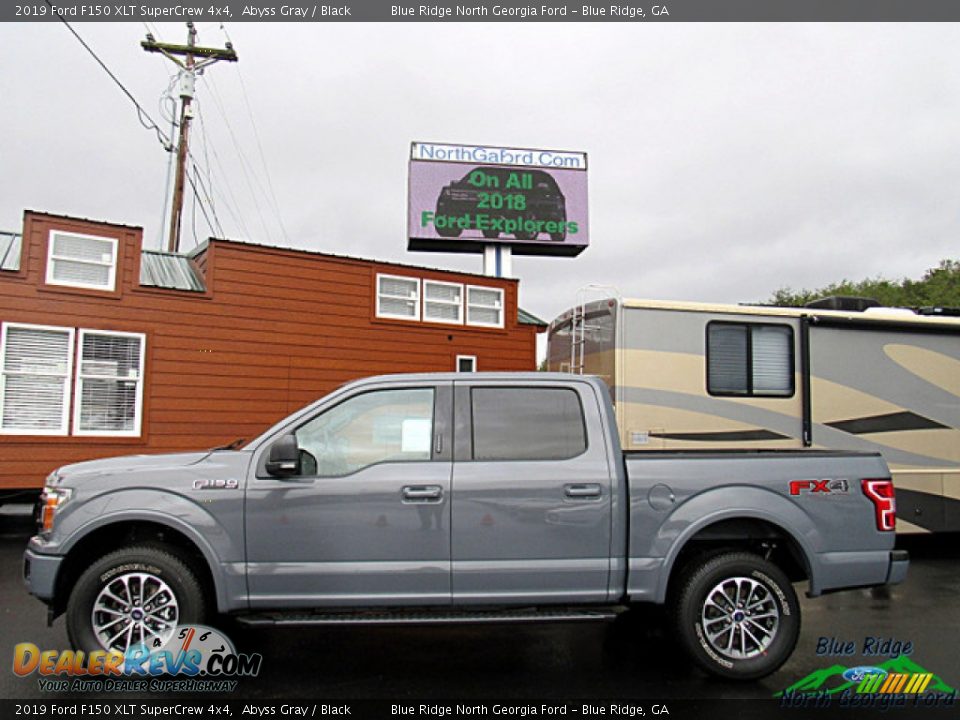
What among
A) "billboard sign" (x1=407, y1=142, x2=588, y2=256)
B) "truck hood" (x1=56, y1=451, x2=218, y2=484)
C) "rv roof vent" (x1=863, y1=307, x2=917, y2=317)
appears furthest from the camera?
"billboard sign" (x1=407, y1=142, x2=588, y2=256)

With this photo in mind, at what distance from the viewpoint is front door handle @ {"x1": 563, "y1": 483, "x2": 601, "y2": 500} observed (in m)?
3.98

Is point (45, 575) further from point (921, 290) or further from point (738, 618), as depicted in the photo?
point (921, 290)

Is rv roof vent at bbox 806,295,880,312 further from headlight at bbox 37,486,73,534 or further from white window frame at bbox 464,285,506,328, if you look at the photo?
headlight at bbox 37,486,73,534

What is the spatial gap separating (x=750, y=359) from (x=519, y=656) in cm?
491

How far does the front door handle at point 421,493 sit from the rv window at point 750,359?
4.81 meters

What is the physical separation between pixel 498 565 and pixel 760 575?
1679 millimetres

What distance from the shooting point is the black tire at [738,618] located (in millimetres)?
3957

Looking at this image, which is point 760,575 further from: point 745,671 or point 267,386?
point 267,386

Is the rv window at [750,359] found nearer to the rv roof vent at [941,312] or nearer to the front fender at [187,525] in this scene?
the rv roof vent at [941,312]

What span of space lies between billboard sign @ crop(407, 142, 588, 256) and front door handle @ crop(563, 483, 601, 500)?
1889 centimetres

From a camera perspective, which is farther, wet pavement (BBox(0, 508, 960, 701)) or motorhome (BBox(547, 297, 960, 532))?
motorhome (BBox(547, 297, 960, 532))

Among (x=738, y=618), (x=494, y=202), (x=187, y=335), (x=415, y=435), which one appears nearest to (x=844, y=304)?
(x=738, y=618)

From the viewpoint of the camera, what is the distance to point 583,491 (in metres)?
3.98

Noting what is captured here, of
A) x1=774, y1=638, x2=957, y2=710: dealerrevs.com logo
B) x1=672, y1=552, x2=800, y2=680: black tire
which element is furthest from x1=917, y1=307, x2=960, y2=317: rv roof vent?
x1=672, y1=552, x2=800, y2=680: black tire
